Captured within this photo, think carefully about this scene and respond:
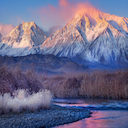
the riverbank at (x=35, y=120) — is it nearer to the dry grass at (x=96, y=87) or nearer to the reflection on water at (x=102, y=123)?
the reflection on water at (x=102, y=123)

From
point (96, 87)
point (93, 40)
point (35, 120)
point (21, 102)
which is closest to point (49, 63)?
point (93, 40)

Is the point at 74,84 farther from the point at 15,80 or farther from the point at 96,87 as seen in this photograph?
the point at 15,80

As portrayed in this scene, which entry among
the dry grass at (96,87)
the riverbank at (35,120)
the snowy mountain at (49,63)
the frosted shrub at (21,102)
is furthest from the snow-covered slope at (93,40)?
the riverbank at (35,120)

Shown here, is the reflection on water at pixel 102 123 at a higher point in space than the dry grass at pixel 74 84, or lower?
lower

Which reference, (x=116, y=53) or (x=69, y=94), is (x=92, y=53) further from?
(x=69, y=94)

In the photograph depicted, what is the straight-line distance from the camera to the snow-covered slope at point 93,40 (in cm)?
15688

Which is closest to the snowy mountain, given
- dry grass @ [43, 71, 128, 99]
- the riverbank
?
dry grass @ [43, 71, 128, 99]

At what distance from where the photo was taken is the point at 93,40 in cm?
16975

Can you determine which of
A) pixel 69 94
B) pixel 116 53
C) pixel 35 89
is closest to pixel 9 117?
pixel 35 89

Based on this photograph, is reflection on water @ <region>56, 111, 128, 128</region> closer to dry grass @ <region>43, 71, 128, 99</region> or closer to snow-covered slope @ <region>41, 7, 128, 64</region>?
dry grass @ <region>43, 71, 128, 99</region>

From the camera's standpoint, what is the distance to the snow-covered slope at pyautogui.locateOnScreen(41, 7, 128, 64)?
156875 mm

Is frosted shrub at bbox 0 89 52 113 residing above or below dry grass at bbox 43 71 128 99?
below

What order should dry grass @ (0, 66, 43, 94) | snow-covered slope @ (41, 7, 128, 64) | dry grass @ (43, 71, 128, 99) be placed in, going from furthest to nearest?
snow-covered slope @ (41, 7, 128, 64) → dry grass @ (43, 71, 128, 99) → dry grass @ (0, 66, 43, 94)

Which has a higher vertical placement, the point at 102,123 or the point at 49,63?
the point at 49,63
